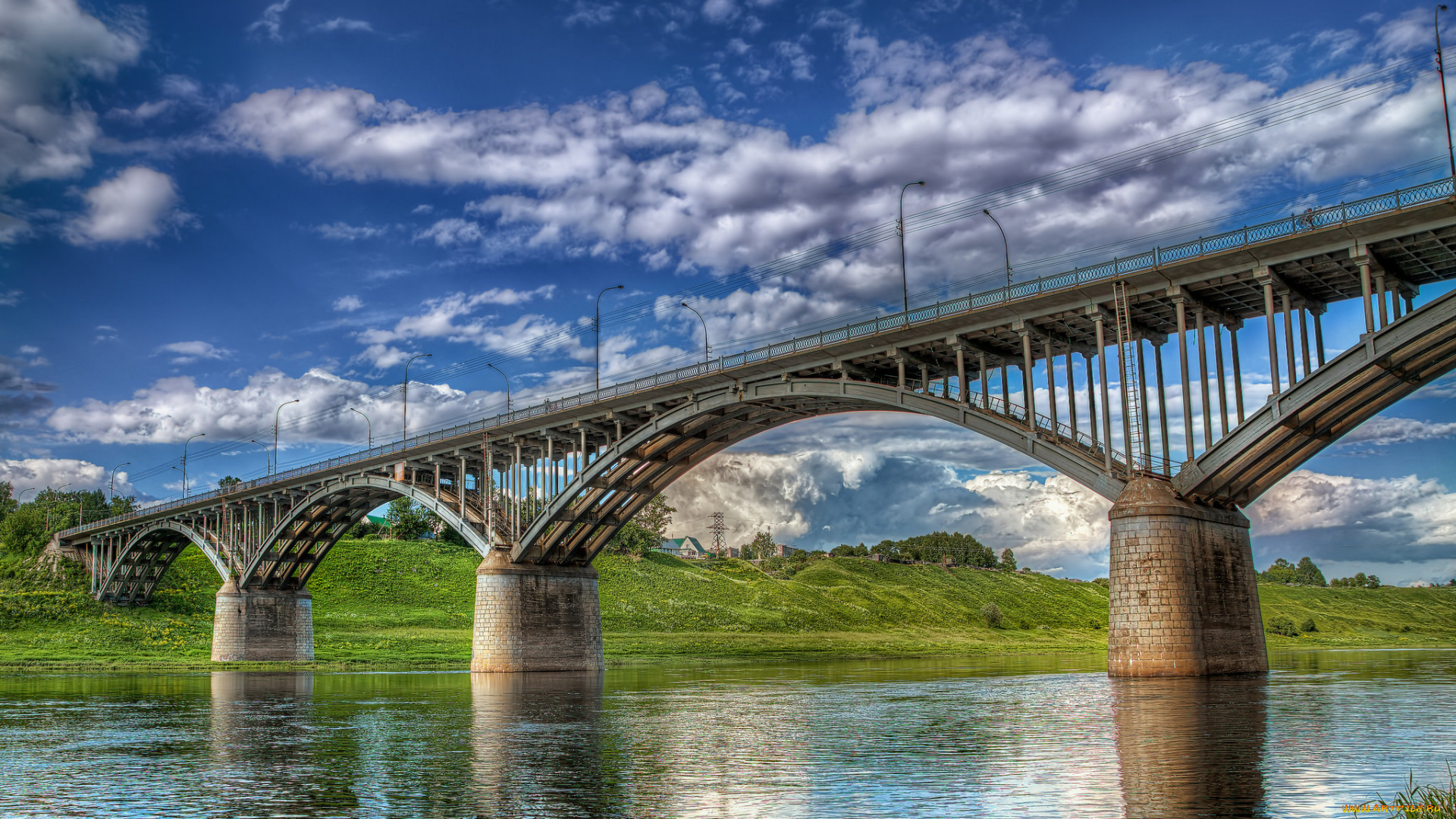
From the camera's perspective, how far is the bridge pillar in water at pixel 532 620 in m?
64.0

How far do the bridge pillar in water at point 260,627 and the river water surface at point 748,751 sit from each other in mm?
41615

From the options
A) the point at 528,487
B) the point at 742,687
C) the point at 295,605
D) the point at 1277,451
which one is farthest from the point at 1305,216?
the point at 295,605

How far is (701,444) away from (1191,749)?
44.0m

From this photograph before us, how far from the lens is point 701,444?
62.2 m

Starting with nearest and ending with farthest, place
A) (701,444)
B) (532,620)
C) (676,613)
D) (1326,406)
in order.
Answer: (1326,406), (701,444), (532,620), (676,613)

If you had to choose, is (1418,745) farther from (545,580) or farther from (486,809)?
(545,580)

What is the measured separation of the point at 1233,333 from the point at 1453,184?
9.53 m

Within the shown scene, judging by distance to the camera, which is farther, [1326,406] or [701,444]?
[701,444]

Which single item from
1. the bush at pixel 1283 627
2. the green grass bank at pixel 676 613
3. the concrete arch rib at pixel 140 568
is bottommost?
the bush at pixel 1283 627

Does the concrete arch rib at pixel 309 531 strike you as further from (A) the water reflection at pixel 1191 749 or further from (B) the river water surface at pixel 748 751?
(A) the water reflection at pixel 1191 749

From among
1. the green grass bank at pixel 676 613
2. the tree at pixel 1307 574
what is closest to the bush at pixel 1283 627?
the green grass bank at pixel 676 613

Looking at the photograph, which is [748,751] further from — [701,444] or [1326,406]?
[701,444]

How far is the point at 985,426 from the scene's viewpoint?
142 feet

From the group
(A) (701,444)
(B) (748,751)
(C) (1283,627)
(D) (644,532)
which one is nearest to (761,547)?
(D) (644,532)
